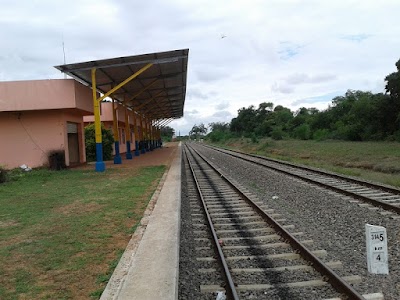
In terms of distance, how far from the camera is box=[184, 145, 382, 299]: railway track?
5.01 metres

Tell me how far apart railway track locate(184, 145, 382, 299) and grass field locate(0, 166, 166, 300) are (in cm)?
146

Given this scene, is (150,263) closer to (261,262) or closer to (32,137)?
(261,262)

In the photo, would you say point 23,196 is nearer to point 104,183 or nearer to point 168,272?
point 104,183

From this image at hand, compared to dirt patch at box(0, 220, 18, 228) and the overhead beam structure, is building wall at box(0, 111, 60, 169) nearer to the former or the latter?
the overhead beam structure

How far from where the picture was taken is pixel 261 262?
20.5 ft

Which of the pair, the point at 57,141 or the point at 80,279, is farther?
the point at 57,141

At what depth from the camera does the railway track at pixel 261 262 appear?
5.01 m

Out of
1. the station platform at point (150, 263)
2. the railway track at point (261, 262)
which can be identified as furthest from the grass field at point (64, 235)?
the railway track at point (261, 262)

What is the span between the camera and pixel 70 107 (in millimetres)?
21594

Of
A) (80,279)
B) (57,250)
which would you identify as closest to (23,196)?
(57,250)

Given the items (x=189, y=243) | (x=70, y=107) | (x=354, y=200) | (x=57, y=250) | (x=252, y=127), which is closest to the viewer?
(x=57, y=250)

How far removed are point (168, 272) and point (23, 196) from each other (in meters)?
9.17

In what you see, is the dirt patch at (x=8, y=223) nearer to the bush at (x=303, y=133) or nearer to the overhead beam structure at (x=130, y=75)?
the overhead beam structure at (x=130, y=75)

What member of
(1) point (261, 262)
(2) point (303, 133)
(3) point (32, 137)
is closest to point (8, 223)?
(1) point (261, 262)
